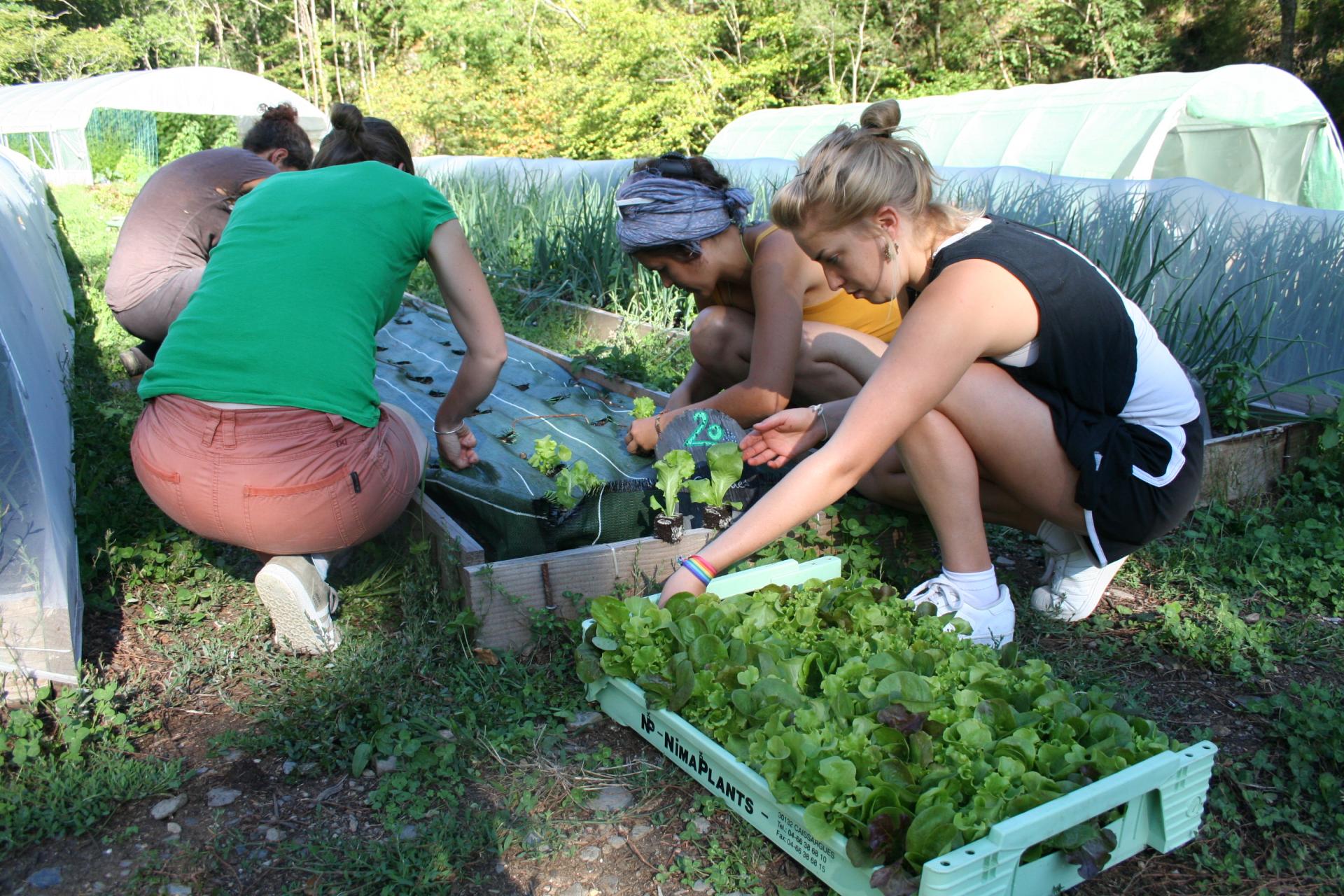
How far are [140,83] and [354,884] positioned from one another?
936 inches

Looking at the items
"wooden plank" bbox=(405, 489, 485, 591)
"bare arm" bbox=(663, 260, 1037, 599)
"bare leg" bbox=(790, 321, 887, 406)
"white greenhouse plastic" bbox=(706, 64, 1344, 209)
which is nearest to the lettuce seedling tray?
"bare arm" bbox=(663, 260, 1037, 599)

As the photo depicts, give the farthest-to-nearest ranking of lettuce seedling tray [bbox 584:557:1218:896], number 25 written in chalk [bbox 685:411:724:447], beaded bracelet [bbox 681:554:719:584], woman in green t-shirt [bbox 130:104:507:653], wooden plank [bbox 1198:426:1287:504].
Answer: wooden plank [bbox 1198:426:1287:504]
number 25 written in chalk [bbox 685:411:724:447]
woman in green t-shirt [bbox 130:104:507:653]
beaded bracelet [bbox 681:554:719:584]
lettuce seedling tray [bbox 584:557:1218:896]

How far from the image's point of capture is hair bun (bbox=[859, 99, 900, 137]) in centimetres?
185

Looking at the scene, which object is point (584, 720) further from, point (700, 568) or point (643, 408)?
point (643, 408)

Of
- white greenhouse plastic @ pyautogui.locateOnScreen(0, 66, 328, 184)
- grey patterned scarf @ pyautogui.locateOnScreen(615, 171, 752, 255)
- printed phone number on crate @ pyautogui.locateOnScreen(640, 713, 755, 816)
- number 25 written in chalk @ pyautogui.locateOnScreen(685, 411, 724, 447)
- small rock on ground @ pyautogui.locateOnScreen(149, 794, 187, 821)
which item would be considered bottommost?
white greenhouse plastic @ pyautogui.locateOnScreen(0, 66, 328, 184)

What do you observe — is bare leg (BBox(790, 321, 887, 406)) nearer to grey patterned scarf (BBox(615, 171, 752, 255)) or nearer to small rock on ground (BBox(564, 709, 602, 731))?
grey patterned scarf (BBox(615, 171, 752, 255))

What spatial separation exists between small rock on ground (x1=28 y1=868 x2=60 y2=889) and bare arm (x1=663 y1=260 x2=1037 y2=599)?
1.19m

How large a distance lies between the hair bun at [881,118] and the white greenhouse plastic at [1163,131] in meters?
5.84

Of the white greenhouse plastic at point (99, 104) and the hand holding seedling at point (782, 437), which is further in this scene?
the white greenhouse plastic at point (99, 104)

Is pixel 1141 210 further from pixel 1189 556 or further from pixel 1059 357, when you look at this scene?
pixel 1059 357

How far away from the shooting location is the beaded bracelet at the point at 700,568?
1789 mm

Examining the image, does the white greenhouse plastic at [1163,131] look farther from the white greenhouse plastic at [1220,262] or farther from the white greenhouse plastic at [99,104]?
the white greenhouse plastic at [99,104]

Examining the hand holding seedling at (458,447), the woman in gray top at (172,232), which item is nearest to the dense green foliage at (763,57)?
the woman in gray top at (172,232)

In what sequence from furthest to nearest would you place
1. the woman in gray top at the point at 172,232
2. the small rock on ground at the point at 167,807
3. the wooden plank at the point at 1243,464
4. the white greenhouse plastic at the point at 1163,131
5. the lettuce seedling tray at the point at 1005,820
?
the white greenhouse plastic at the point at 1163,131
the woman in gray top at the point at 172,232
the wooden plank at the point at 1243,464
the small rock on ground at the point at 167,807
the lettuce seedling tray at the point at 1005,820
